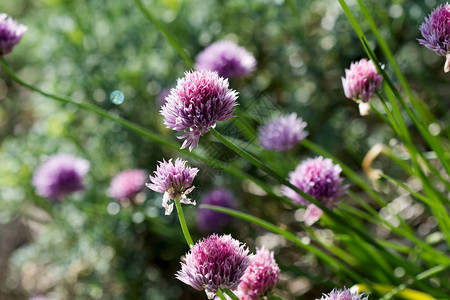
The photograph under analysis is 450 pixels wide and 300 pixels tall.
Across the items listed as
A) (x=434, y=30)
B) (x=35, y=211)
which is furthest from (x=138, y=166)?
(x=434, y=30)

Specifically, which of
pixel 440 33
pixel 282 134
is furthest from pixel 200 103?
pixel 282 134

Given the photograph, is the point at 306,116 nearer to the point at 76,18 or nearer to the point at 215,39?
the point at 215,39

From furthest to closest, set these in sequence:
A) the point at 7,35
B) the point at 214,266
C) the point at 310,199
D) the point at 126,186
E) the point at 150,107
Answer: the point at 150,107 → the point at 126,186 → the point at 7,35 → the point at 310,199 → the point at 214,266

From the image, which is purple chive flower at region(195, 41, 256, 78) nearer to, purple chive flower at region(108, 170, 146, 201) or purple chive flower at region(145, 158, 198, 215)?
purple chive flower at region(108, 170, 146, 201)

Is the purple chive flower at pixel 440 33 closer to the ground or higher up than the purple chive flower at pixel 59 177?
closer to the ground

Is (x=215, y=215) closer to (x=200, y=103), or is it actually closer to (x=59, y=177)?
(x=59, y=177)

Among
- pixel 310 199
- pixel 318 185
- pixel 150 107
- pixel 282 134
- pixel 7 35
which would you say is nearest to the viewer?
pixel 310 199

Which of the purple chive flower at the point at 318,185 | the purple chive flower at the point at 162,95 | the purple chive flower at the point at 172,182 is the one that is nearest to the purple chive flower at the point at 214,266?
the purple chive flower at the point at 172,182

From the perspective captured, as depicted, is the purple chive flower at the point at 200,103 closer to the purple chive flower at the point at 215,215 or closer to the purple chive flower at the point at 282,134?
the purple chive flower at the point at 282,134
